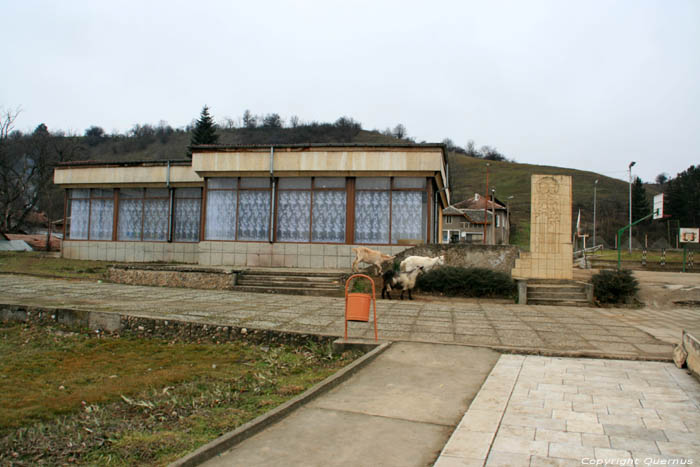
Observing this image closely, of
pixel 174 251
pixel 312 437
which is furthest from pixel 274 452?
Result: pixel 174 251

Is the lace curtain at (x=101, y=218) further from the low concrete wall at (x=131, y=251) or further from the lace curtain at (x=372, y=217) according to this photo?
the lace curtain at (x=372, y=217)

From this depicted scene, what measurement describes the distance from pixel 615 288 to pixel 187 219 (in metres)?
17.3

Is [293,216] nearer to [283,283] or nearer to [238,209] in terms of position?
[238,209]

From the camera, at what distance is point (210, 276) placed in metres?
15.5

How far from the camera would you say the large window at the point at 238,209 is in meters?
19.2

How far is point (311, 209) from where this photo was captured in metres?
18.7

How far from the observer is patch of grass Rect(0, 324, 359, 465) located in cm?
382

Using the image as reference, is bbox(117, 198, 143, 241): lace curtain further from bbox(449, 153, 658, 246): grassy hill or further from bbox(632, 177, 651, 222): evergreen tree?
bbox(632, 177, 651, 222): evergreen tree

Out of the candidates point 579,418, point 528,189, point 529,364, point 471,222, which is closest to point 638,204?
point 528,189

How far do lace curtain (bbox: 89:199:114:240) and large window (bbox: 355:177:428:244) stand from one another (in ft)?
41.4

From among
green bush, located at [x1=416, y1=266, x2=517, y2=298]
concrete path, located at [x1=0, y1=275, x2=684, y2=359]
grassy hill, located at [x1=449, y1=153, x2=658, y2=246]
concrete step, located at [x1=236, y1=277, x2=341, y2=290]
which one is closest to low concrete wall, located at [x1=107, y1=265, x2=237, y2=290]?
concrete step, located at [x1=236, y1=277, x2=341, y2=290]

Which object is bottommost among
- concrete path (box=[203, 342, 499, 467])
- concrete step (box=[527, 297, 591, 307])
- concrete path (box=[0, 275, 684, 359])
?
concrete path (box=[203, 342, 499, 467])

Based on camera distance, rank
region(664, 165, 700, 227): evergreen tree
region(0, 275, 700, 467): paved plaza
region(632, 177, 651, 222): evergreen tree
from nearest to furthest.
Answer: region(0, 275, 700, 467): paved plaza < region(664, 165, 700, 227): evergreen tree < region(632, 177, 651, 222): evergreen tree

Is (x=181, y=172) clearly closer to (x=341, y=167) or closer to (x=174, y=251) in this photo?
(x=174, y=251)
